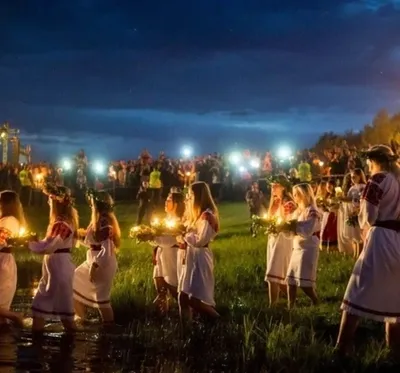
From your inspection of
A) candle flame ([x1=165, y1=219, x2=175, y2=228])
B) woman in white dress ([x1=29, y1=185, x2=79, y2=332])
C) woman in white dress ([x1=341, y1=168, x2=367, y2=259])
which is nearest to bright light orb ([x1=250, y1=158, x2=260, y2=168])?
woman in white dress ([x1=341, y1=168, x2=367, y2=259])

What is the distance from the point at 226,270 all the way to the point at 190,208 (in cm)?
455

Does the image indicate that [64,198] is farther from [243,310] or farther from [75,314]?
[243,310]

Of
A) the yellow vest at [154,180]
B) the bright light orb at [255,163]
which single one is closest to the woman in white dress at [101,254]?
the yellow vest at [154,180]

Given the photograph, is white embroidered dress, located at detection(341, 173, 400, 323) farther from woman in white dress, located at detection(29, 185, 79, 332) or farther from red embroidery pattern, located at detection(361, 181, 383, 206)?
woman in white dress, located at detection(29, 185, 79, 332)

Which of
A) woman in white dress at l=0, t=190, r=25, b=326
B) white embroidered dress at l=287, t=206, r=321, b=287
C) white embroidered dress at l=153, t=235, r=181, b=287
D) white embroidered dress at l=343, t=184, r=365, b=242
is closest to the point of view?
woman in white dress at l=0, t=190, r=25, b=326

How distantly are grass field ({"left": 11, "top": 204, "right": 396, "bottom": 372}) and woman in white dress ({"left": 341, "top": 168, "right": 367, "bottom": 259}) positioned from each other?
0.54 meters

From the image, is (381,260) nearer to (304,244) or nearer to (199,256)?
(199,256)

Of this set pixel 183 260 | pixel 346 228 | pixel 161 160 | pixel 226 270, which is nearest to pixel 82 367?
pixel 183 260

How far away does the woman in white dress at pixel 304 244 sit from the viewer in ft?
39.4

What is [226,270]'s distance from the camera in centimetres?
1527

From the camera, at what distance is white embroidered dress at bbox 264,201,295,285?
12.7m

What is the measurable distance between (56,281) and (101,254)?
86 cm

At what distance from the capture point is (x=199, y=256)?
35.6 feet

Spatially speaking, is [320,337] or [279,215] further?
[279,215]
